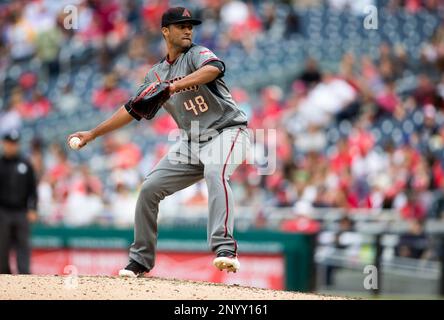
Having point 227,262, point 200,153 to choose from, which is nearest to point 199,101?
point 200,153

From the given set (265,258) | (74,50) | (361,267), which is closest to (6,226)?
(265,258)

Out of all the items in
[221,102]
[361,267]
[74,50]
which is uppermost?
[74,50]

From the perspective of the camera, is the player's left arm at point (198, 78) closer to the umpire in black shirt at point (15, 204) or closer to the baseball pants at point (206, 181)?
the baseball pants at point (206, 181)

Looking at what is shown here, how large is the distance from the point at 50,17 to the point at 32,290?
13194 mm

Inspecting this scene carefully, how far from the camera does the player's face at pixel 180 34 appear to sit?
6.91 m

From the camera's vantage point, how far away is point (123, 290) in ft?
20.9

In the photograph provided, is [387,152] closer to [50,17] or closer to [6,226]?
[6,226]

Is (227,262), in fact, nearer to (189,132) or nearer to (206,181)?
Result: (206,181)

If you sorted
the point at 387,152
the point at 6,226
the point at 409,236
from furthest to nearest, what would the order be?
the point at 387,152 → the point at 409,236 → the point at 6,226

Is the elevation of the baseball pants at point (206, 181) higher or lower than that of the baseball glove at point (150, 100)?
lower

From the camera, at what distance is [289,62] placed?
16.2 metres

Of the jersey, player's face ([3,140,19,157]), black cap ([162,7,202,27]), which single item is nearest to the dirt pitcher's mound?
the jersey

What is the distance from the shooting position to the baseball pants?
22.3ft

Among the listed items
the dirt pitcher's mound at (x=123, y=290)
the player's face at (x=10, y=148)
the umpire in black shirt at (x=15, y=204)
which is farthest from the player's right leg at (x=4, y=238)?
the dirt pitcher's mound at (x=123, y=290)
